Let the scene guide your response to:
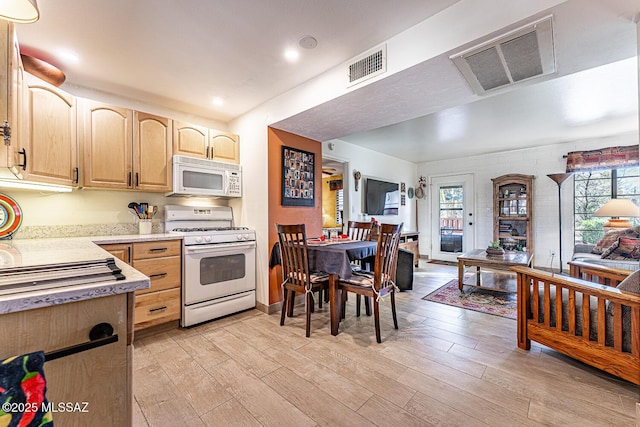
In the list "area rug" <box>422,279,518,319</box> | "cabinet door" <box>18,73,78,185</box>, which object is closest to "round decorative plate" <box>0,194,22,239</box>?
"cabinet door" <box>18,73,78,185</box>

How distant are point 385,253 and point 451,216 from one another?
15.1 feet

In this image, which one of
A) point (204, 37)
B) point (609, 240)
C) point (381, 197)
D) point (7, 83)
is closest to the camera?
point (7, 83)

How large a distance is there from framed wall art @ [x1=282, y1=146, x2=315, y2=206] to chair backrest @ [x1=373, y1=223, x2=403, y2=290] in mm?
1272

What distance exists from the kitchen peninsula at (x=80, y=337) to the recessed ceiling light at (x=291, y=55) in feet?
6.30

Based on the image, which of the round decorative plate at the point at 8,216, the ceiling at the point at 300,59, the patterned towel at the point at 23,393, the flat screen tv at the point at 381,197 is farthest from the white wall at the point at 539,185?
the round decorative plate at the point at 8,216

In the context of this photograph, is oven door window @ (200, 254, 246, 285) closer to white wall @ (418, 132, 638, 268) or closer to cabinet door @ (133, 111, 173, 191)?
cabinet door @ (133, 111, 173, 191)

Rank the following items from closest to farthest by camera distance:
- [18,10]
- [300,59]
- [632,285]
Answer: [18,10] → [632,285] → [300,59]

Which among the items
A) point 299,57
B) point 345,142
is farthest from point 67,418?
point 345,142

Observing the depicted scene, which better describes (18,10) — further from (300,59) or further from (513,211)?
(513,211)

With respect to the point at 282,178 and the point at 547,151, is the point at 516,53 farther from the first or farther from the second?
the point at 547,151

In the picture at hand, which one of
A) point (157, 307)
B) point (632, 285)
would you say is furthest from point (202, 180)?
point (632, 285)

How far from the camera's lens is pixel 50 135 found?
2.14m

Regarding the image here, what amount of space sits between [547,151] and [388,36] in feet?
16.2

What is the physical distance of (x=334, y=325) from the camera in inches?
95.0
